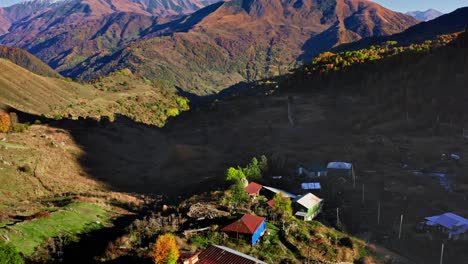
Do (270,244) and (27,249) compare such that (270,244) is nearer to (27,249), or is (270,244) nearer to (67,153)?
(27,249)

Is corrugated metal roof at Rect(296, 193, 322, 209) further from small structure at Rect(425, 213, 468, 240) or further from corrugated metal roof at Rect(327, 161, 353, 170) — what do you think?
corrugated metal roof at Rect(327, 161, 353, 170)

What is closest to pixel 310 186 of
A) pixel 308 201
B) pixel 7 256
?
pixel 308 201

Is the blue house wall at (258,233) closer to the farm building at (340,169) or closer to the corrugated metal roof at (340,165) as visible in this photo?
the farm building at (340,169)

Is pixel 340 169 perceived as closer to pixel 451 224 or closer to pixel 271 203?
pixel 271 203

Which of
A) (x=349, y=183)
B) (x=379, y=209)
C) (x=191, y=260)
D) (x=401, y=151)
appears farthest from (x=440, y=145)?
(x=191, y=260)

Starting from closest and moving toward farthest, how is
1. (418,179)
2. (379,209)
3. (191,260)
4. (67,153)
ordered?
(191,260) → (379,209) → (418,179) → (67,153)

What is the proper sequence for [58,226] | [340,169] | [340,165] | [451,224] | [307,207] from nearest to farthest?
[58,226], [451,224], [307,207], [340,169], [340,165]

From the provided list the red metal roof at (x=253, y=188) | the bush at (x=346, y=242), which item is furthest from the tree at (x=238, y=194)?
the bush at (x=346, y=242)
